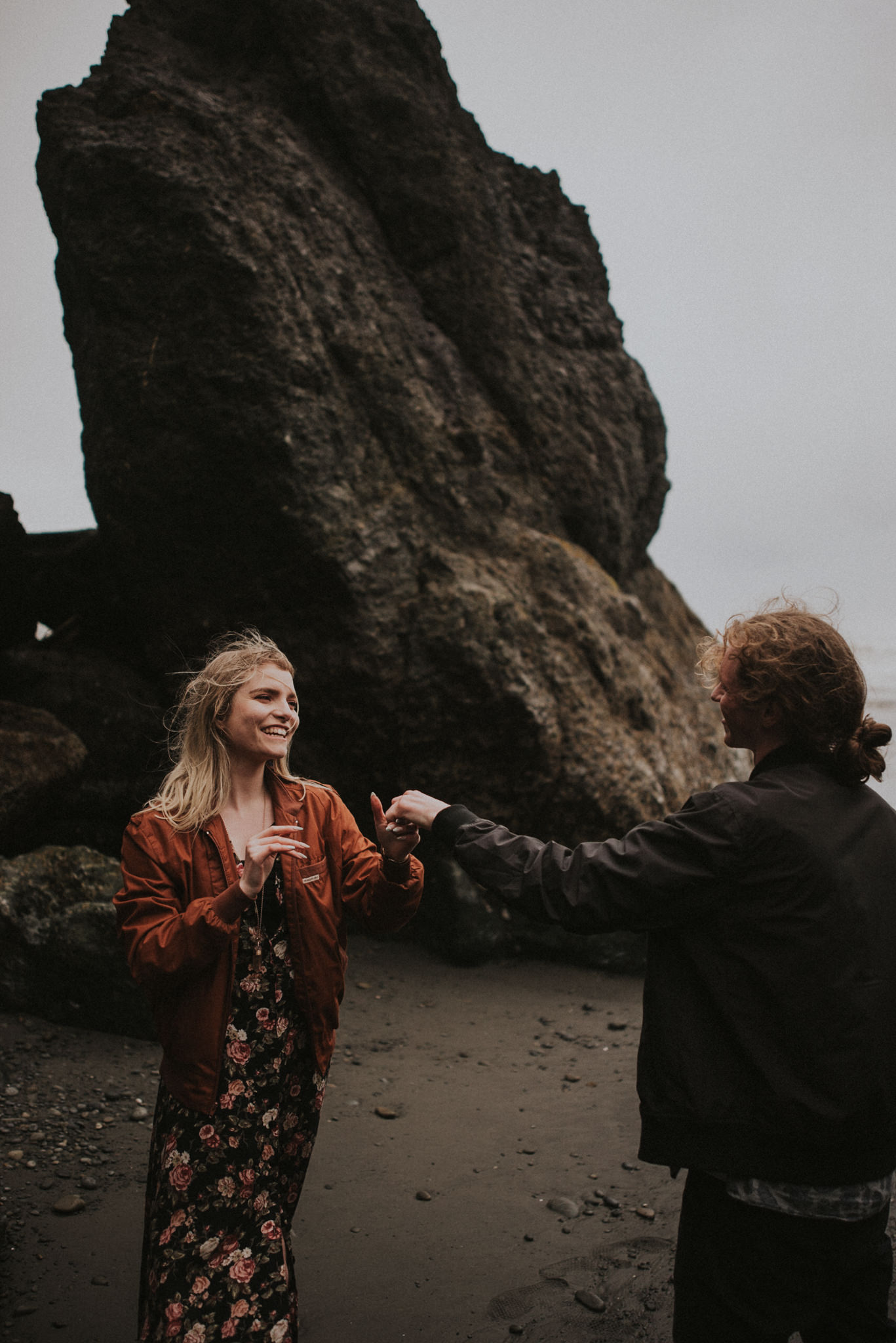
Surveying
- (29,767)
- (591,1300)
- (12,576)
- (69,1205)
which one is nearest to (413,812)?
(591,1300)

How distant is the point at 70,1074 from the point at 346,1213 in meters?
1.75

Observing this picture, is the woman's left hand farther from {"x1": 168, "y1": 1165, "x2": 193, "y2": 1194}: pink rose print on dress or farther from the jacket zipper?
{"x1": 168, "y1": 1165, "x2": 193, "y2": 1194}: pink rose print on dress

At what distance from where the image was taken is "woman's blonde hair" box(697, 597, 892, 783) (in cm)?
198

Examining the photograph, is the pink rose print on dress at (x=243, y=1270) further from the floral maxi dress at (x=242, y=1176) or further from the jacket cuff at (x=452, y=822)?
the jacket cuff at (x=452, y=822)

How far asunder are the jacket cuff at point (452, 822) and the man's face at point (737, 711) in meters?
0.69

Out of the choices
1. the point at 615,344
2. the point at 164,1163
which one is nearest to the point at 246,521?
the point at 164,1163

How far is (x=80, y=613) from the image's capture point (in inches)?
274

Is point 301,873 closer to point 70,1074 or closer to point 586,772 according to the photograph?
point 70,1074

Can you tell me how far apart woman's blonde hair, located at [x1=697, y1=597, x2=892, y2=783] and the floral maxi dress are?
145cm

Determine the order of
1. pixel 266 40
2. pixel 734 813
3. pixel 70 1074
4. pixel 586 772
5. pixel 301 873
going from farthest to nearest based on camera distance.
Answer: pixel 266 40 < pixel 586 772 < pixel 70 1074 < pixel 301 873 < pixel 734 813

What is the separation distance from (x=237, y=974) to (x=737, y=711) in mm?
1517

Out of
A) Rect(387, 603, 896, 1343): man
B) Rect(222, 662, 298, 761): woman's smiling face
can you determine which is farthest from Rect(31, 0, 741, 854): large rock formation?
Rect(387, 603, 896, 1343): man

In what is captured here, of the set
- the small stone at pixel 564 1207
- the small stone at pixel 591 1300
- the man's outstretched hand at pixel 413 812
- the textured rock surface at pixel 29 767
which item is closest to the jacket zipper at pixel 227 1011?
the man's outstretched hand at pixel 413 812

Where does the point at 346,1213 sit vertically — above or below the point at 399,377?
below
